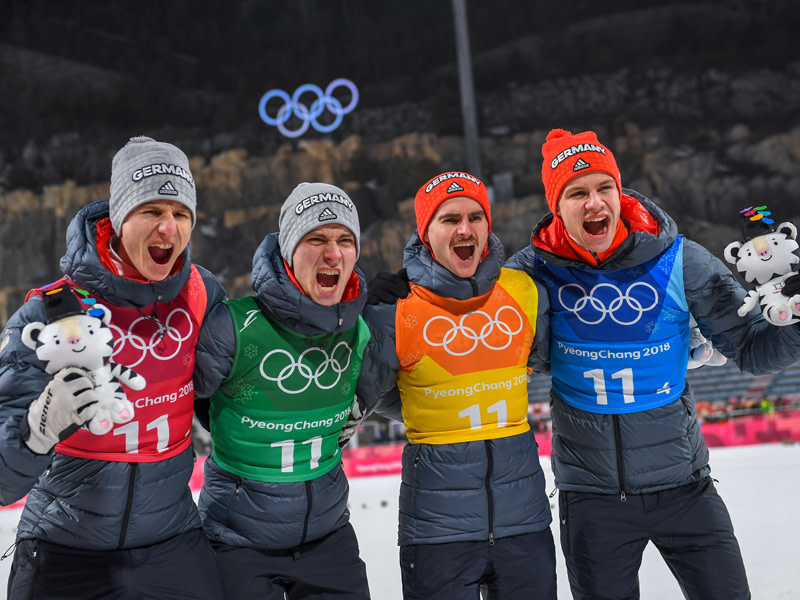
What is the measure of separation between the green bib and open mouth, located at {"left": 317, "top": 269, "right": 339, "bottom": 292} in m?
0.16

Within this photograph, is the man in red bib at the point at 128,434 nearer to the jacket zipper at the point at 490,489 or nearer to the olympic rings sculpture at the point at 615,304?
the jacket zipper at the point at 490,489

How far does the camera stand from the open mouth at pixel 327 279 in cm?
218

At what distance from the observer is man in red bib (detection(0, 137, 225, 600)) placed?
1.86 metres

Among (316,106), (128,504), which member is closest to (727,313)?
(128,504)

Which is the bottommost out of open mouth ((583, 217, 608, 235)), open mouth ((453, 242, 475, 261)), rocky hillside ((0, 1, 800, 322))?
open mouth ((453, 242, 475, 261))

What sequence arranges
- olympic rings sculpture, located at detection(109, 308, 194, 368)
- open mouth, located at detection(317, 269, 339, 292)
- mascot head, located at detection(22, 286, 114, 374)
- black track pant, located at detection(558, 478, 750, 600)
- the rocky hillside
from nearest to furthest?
mascot head, located at detection(22, 286, 114, 374) < olympic rings sculpture, located at detection(109, 308, 194, 368) < open mouth, located at detection(317, 269, 339, 292) < black track pant, located at detection(558, 478, 750, 600) < the rocky hillside

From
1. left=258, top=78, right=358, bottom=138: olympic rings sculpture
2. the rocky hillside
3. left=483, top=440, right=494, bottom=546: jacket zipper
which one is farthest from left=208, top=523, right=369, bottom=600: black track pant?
left=258, top=78, right=358, bottom=138: olympic rings sculpture

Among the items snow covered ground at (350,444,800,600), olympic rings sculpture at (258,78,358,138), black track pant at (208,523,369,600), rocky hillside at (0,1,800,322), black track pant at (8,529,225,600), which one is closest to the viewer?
black track pant at (8,529,225,600)

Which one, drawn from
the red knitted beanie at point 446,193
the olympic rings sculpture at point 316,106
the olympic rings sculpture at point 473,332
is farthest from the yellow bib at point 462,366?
the olympic rings sculpture at point 316,106

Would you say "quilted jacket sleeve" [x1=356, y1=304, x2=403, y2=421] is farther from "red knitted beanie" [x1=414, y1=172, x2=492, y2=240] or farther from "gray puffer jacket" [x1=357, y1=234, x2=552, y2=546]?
"red knitted beanie" [x1=414, y1=172, x2=492, y2=240]

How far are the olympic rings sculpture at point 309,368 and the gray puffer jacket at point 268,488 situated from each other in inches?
3.2

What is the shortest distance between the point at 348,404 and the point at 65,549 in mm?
892

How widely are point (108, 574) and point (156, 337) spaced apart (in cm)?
64

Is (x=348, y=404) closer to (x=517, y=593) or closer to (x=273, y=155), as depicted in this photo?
(x=517, y=593)
